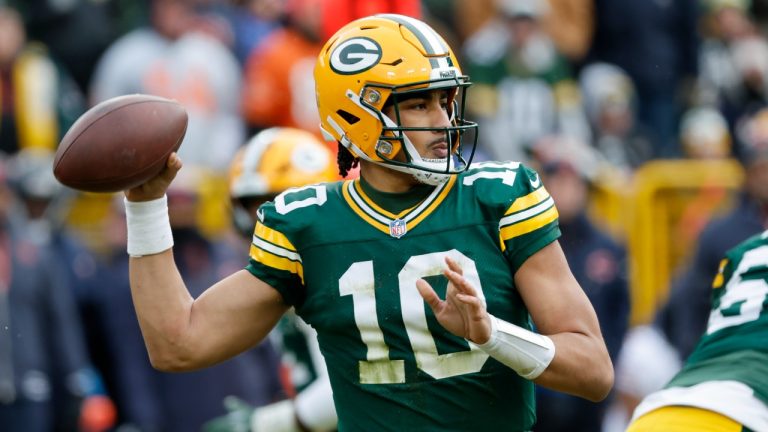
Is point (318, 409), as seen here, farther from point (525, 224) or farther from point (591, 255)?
point (591, 255)

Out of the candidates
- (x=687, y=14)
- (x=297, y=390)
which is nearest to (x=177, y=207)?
(x=297, y=390)

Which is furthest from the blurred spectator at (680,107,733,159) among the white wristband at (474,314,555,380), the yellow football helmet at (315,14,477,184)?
the white wristband at (474,314,555,380)

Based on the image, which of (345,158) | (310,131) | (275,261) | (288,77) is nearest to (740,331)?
(345,158)

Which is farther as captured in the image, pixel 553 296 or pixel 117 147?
pixel 117 147

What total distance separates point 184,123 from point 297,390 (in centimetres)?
172

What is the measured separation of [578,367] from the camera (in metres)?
4.00

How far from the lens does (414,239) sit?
4191 millimetres

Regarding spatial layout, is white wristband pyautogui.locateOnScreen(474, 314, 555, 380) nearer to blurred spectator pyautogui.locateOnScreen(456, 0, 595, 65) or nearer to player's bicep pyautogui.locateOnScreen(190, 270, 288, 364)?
player's bicep pyautogui.locateOnScreen(190, 270, 288, 364)

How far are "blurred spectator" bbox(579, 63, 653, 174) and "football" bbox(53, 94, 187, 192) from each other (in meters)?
7.23

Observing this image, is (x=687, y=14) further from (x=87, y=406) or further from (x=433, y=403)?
(x=433, y=403)

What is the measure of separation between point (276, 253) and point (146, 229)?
15.2 inches

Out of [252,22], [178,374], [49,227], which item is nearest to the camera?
[178,374]

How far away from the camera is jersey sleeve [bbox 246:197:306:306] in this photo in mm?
4270

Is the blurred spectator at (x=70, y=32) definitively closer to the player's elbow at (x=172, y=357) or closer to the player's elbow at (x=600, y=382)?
the player's elbow at (x=172, y=357)
